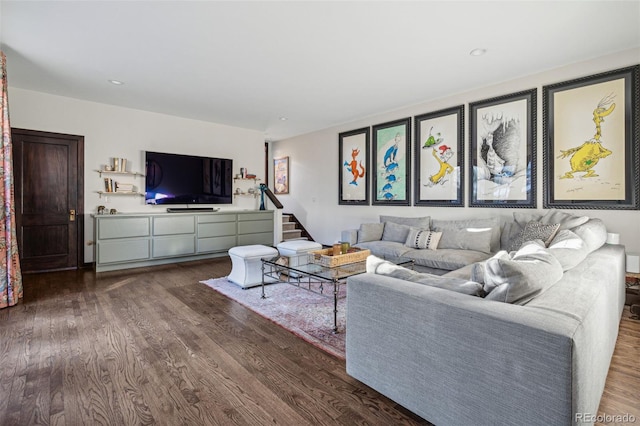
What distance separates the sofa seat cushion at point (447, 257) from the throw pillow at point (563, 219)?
752 millimetres

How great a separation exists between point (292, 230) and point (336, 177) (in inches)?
66.5

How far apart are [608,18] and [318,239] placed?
17.9 feet

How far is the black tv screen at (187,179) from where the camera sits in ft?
17.7

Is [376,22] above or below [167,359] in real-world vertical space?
above

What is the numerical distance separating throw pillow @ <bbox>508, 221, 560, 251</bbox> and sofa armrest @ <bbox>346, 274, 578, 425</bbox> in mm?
2371

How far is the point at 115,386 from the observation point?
1.82 metres

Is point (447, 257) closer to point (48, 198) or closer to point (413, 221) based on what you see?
point (413, 221)

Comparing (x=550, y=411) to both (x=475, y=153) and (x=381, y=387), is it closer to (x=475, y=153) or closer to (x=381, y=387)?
(x=381, y=387)

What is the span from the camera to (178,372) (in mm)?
1963

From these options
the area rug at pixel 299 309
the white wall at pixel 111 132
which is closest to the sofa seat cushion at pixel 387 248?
the area rug at pixel 299 309

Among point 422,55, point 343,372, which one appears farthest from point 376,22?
point 343,372

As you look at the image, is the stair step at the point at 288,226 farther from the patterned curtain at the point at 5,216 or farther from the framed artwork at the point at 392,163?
the patterned curtain at the point at 5,216

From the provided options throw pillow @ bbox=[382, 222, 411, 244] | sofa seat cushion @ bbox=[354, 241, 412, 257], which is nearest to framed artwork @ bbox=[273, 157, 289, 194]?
throw pillow @ bbox=[382, 222, 411, 244]

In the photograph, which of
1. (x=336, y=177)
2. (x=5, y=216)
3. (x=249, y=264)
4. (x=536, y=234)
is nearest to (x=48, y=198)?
(x=5, y=216)
